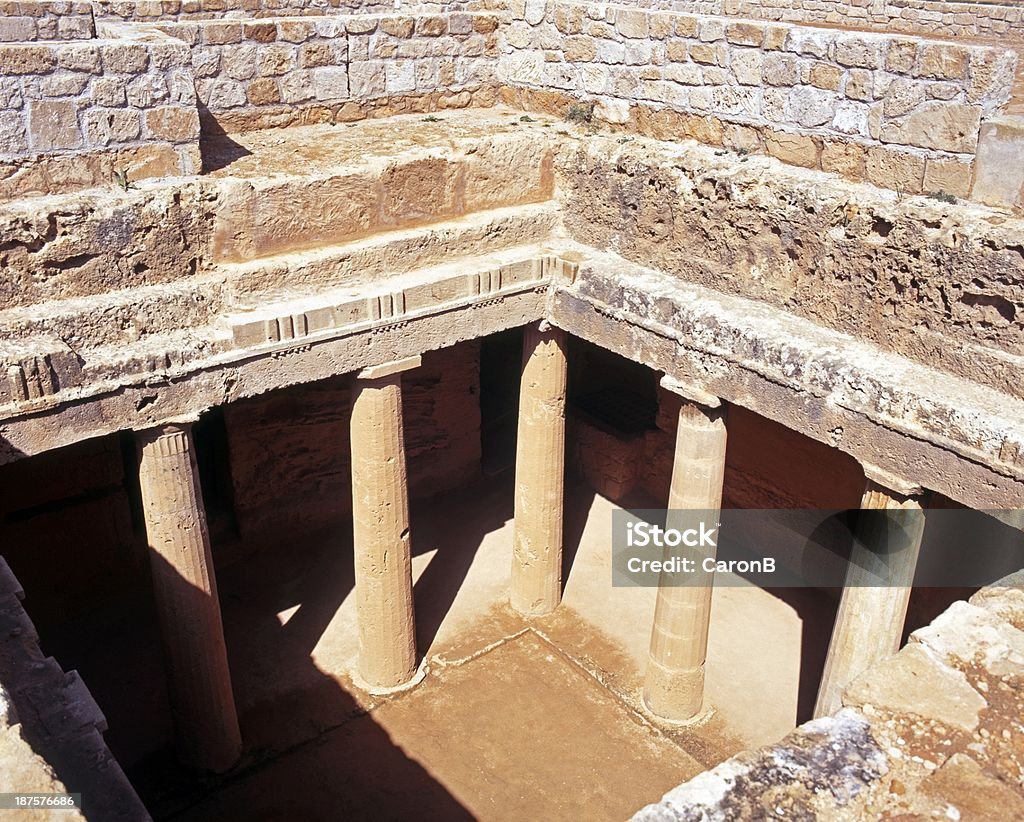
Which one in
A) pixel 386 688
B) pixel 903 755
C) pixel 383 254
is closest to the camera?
pixel 903 755

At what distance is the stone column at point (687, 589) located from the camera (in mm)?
8109

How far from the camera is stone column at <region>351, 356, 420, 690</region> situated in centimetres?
819

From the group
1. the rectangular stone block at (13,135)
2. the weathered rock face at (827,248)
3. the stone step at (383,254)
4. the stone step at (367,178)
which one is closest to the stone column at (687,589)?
the weathered rock face at (827,248)

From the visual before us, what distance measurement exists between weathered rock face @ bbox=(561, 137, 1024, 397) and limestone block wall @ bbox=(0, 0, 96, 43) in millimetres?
5433

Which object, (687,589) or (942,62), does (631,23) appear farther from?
(687,589)

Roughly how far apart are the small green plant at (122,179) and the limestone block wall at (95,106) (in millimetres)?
53

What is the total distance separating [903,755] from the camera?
345cm

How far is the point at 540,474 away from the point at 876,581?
12.3 feet

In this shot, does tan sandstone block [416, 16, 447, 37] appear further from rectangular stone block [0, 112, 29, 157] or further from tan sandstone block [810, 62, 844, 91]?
rectangular stone block [0, 112, 29, 157]

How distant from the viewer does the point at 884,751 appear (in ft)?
11.3

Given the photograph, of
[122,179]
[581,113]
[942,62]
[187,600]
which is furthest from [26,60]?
[942,62]

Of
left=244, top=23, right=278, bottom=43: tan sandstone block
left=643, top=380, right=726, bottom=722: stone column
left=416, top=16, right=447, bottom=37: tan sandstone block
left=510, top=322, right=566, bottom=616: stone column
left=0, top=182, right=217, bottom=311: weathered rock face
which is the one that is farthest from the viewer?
left=416, top=16, right=447, bottom=37: tan sandstone block

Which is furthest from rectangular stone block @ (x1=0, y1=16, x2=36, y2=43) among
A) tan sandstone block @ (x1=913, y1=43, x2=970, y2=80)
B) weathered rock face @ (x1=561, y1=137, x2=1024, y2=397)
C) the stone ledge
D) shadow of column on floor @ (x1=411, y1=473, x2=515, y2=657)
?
tan sandstone block @ (x1=913, y1=43, x2=970, y2=80)

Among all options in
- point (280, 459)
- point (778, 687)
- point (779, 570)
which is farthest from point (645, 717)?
point (280, 459)
